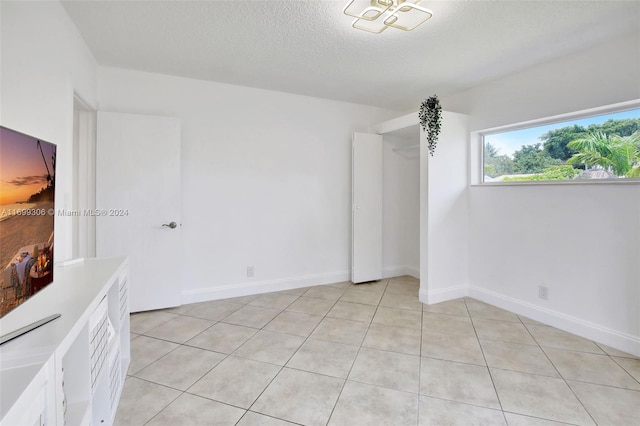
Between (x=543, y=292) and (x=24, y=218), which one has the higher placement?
(x=24, y=218)

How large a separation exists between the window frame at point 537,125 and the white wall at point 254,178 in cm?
147

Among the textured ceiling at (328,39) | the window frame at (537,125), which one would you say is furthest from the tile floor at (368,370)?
the textured ceiling at (328,39)

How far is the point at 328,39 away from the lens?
245cm

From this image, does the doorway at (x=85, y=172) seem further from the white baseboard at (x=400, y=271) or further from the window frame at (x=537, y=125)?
the window frame at (x=537, y=125)

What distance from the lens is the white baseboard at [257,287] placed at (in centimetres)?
339

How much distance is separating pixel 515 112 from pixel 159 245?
385 cm

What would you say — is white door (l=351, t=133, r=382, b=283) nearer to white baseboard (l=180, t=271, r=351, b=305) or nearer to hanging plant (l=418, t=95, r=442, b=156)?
white baseboard (l=180, t=271, r=351, b=305)

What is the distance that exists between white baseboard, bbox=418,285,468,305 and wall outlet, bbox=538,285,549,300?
0.80m

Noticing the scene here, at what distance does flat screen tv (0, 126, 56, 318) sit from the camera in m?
1.00

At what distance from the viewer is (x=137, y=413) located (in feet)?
5.49

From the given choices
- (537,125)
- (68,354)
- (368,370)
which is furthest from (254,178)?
(537,125)

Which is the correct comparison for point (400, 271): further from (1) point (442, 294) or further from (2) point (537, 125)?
(2) point (537, 125)

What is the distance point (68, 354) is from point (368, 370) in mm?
1671

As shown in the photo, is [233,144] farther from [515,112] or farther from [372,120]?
[515,112]
